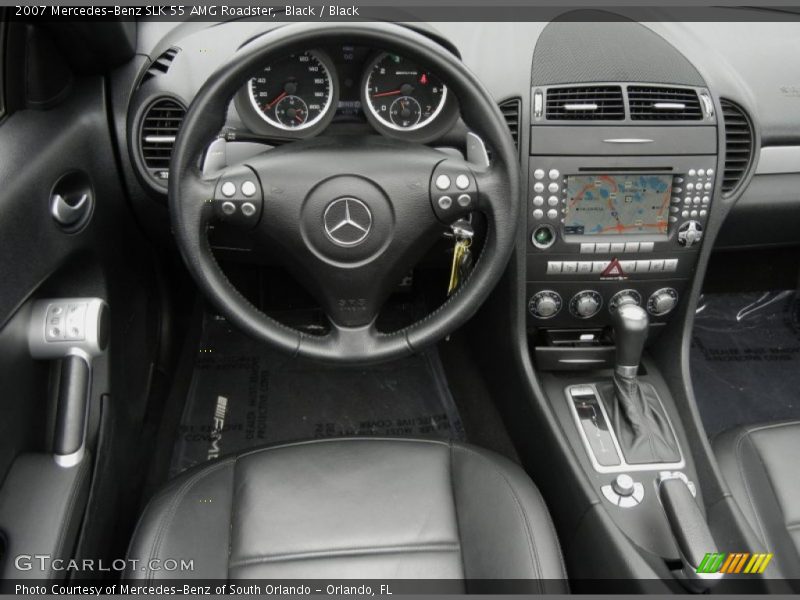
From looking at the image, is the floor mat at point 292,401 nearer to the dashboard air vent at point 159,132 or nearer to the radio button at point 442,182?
the dashboard air vent at point 159,132

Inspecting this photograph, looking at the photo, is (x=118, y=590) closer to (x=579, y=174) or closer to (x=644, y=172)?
(x=579, y=174)

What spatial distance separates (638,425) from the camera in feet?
4.96

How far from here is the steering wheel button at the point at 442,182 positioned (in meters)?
1.18

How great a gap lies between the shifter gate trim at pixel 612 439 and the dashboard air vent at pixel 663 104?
24.0 inches

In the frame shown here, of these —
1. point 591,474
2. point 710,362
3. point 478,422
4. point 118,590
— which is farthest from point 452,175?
point 710,362

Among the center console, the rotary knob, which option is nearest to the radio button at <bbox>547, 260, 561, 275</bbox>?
the center console

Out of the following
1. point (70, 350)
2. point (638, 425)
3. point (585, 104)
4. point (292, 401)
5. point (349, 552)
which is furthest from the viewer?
point (292, 401)

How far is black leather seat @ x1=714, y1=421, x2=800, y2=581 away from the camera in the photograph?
1286mm

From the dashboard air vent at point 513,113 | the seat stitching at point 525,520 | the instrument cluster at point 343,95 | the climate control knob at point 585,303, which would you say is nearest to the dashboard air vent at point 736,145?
the climate control knob at point 585,303

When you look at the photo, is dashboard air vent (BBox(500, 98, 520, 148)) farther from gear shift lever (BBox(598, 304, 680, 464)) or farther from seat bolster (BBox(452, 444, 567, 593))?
seat bolster (BBox(452, 444, 567, 593))

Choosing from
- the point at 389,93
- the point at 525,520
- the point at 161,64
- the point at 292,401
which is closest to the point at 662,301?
the point at 525,520

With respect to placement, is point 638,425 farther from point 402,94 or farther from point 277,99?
point 277,99

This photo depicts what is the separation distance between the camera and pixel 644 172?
4.71 ft

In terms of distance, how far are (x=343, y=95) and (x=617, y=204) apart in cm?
61
